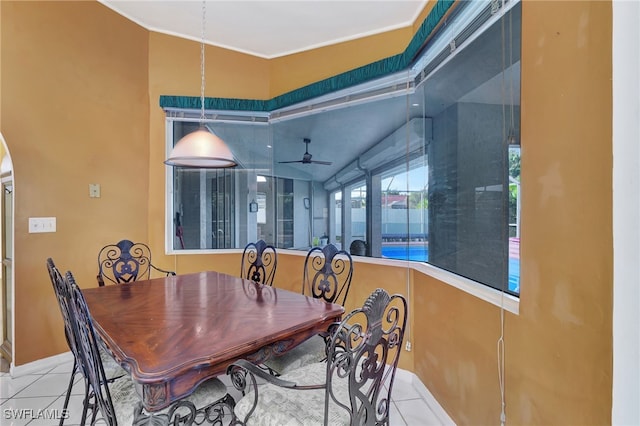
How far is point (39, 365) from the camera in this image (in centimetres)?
247

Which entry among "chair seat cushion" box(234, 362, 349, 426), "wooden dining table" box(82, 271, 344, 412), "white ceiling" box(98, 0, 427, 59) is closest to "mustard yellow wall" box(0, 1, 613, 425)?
"white ceiling" box(98, 0, 427, 59)

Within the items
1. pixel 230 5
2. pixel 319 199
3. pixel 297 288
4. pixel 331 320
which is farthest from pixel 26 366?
pixel 230 5

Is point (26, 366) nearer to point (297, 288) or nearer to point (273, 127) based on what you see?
point (297, 288)

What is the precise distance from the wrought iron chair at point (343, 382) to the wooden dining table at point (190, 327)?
0.14m

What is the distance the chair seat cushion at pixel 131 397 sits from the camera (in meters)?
1.26

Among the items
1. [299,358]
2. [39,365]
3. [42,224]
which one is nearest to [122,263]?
[42,224]

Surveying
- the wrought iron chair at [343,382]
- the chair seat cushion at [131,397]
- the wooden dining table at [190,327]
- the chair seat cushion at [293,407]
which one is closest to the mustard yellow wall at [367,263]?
the wrought iron chair at [343,382]

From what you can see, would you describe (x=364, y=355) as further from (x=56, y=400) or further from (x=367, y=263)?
(x=56, y=400)

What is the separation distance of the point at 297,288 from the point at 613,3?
2867mm

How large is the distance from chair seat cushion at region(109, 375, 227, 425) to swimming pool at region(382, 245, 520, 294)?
1.42 meters

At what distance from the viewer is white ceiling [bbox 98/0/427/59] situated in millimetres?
2562

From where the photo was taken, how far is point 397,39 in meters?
2.62

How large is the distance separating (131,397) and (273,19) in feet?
9.81

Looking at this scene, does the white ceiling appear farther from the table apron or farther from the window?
the table apron
